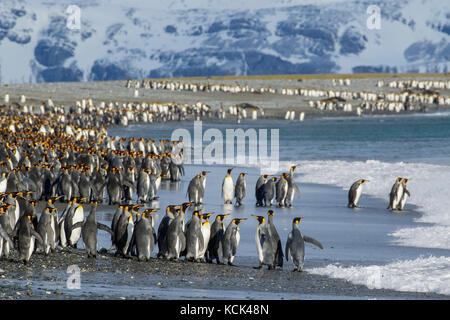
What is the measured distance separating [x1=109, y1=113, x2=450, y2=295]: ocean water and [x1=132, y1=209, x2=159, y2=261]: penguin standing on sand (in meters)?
1.51

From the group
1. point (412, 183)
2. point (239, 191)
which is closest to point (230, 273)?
point (239, 191)

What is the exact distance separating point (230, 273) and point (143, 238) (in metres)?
1.32

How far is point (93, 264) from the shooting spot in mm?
9992

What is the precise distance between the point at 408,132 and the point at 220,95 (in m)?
24.7

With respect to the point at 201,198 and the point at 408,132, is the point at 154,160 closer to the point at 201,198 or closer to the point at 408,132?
the point at 201,198

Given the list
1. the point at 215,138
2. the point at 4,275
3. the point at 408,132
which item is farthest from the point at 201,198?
the point at 408,132

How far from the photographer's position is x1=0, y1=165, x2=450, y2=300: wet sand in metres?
8.37

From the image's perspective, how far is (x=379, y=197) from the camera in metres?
17.7

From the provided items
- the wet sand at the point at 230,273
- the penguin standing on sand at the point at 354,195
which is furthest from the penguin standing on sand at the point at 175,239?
the penguin standing on sand at the point at 354,195

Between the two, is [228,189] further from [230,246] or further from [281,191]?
[230,246]

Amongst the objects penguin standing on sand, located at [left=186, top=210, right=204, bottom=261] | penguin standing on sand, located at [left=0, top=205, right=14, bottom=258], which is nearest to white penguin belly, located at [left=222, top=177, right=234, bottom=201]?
penguin standing on sand, located at [left=186, top=210, right=204, bottom=261]

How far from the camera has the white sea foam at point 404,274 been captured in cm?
898

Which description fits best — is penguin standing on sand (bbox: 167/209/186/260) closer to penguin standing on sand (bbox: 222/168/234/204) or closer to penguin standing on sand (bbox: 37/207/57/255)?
penguin standing on sand (bbox: 37/207/57/255)
